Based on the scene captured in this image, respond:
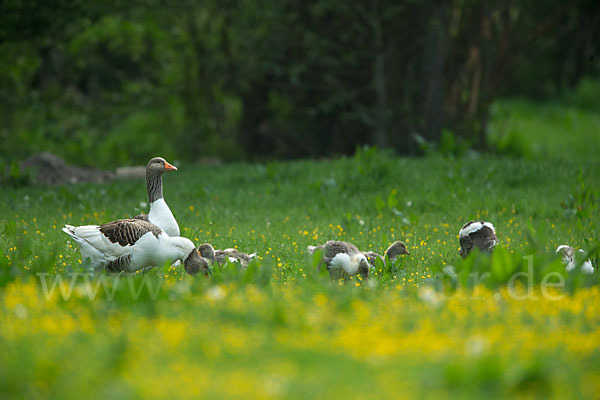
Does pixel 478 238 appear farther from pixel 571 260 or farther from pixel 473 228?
pixel 571 260

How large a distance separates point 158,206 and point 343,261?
239cm

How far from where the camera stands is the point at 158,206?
27.7 ft

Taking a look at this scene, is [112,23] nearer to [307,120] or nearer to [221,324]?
[307,120]

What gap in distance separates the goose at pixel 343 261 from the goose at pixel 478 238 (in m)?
1.40

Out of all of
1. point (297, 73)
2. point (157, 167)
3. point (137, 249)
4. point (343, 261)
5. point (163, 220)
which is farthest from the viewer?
point (297, 73)

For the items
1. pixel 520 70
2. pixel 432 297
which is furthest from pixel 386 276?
pixel 520 70

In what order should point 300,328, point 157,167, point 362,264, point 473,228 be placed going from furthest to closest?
point 157,167 < point 473,228 < point 362,264 < point 300,328

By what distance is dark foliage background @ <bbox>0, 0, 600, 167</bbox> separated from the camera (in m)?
17.0

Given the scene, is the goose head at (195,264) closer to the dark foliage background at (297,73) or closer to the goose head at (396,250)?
the goose head at (396,250)

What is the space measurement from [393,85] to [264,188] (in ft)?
21.2

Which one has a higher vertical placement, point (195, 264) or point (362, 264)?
point (195, 264)

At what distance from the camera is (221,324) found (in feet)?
16.5

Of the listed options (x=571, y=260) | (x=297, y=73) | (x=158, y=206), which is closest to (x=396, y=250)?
(x=571, y=260)

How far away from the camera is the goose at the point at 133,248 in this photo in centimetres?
726
